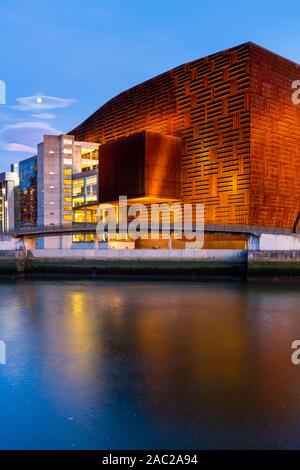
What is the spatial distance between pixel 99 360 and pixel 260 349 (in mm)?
4651

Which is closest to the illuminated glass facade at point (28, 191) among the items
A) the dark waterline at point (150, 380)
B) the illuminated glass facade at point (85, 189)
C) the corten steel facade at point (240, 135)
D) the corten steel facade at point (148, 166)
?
the illuminated glass facade at point (85, 189)

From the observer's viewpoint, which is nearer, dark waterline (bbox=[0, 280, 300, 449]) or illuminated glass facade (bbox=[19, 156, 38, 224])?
dark waterline (bbox=[0, 280, 300, 449])

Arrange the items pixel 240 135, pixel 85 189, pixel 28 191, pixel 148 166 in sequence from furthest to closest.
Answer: pixel 28 191 → pixel 85 189 → pixel 148 166 → pixel 240 135

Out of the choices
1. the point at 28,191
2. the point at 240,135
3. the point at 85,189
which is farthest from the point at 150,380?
the point at 28,191

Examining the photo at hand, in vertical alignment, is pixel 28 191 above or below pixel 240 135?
below

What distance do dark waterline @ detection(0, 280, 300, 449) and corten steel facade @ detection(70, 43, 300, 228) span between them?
33794 mm

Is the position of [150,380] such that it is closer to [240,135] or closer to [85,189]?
[240,135]

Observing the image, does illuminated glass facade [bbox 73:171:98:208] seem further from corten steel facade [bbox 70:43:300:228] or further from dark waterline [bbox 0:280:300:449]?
dark waterline [bbox 0:280:300:449]

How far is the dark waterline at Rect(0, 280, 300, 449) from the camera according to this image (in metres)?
6.07

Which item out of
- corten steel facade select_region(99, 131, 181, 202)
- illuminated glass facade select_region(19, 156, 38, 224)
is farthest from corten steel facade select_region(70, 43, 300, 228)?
A: illuminated glass facade select_region(19, 156, 38, 224)

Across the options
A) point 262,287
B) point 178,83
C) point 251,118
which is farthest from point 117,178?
point 262,287

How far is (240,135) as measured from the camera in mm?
50844

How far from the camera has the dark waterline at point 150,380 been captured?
6.07m

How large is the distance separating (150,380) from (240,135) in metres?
46.5
